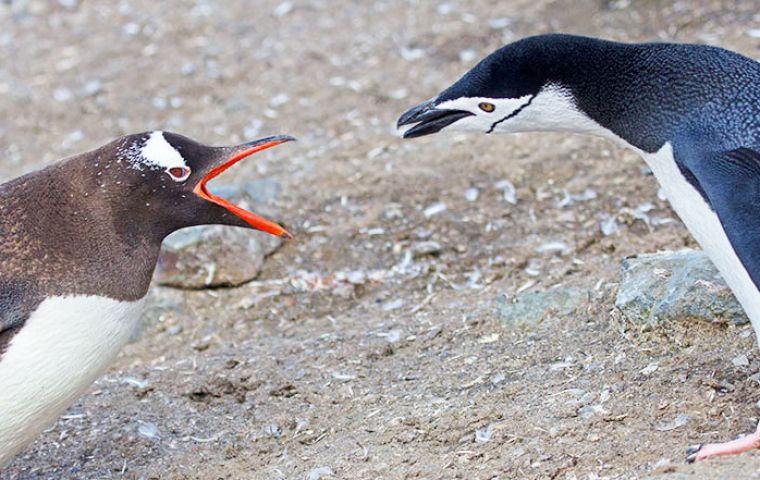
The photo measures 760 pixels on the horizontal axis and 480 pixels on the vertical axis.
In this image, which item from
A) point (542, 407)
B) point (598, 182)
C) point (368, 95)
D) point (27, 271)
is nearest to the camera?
point (27, 271)

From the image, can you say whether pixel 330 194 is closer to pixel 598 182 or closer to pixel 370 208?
pixel 370 208

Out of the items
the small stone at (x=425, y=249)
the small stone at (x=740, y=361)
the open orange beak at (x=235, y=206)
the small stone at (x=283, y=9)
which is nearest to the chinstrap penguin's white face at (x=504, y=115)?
the open orange beak at (x=235, y=206)

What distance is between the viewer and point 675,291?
4215 mm

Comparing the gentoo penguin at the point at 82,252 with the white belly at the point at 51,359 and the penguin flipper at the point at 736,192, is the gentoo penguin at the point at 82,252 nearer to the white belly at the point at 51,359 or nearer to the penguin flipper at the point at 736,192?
the white belly at the point at 51,359

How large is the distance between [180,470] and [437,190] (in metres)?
2.49

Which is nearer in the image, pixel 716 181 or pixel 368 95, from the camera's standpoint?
pixel 716 181

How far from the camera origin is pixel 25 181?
3.85m

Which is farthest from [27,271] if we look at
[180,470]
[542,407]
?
[542,407]

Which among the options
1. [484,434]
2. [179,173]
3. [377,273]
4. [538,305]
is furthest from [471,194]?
[179,173]

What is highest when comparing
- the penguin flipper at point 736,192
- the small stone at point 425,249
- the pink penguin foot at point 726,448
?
the penguin flipper at point 736,192

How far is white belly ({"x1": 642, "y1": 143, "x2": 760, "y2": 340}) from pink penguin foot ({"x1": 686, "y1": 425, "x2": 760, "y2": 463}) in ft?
1.13

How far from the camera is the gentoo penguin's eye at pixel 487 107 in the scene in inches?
154

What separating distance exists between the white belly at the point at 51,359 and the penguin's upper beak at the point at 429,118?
48.6 inches

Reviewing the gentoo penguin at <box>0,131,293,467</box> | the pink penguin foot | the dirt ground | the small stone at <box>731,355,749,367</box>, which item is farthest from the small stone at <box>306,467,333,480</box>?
the small stone at <box>731,355,749,367</box>
